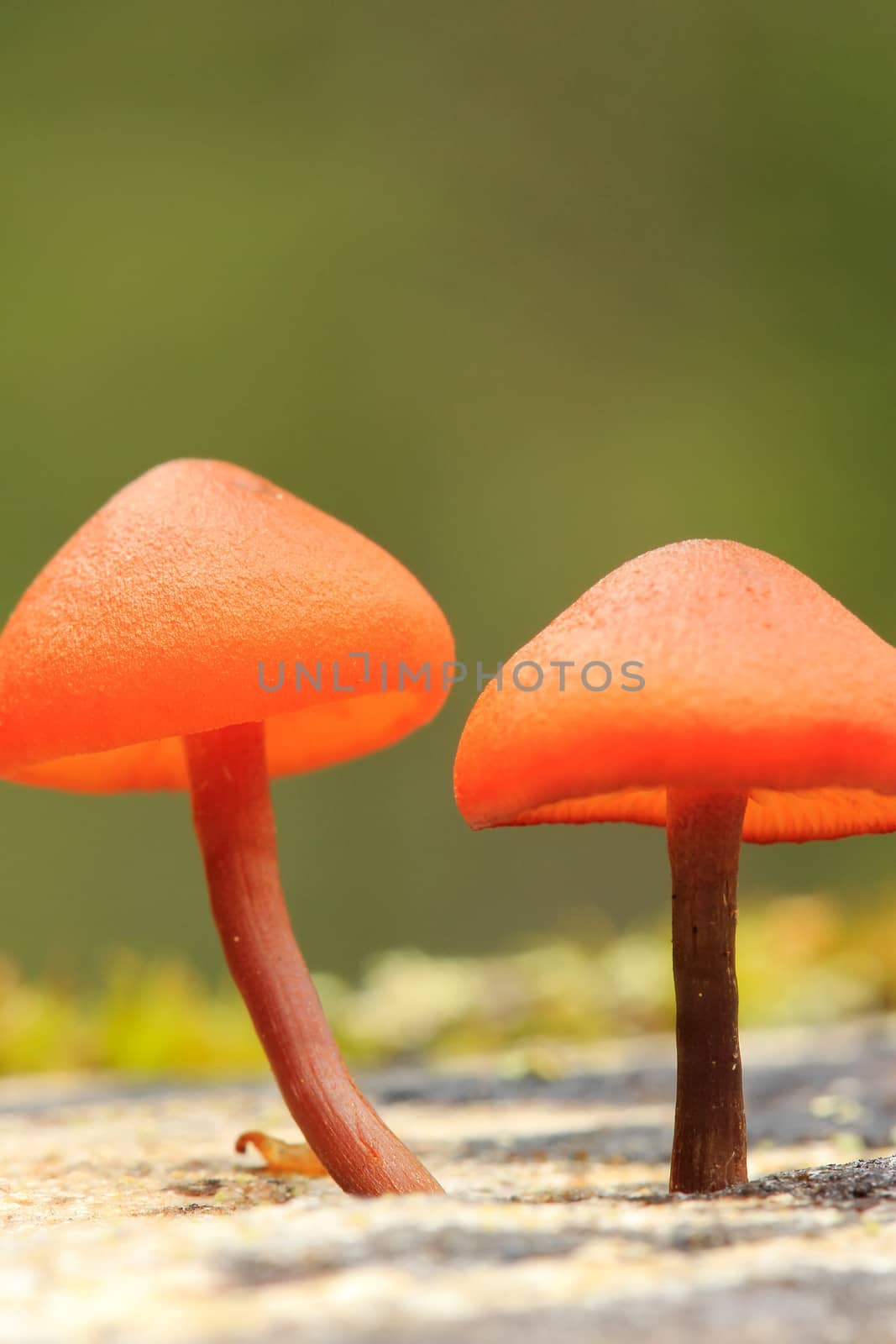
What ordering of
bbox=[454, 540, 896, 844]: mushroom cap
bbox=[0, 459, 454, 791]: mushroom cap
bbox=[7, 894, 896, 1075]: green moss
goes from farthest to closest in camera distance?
bbox=[7, 894, 896, 1075]: green moss < bbox=[0, 459, 454, 791]: mushroom cap < bbox=[454, 540, 896, 844]: mushroom cap

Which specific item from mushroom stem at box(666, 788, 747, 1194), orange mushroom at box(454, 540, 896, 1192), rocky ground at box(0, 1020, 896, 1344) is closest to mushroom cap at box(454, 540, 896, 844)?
orange mushroom at box(454, 540, 896, 1192)

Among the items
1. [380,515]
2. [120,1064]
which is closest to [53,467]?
[380,515]

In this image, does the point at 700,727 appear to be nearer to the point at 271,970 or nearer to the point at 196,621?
the point at 196,621

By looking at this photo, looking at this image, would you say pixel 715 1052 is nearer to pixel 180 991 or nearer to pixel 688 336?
pixel 180 991

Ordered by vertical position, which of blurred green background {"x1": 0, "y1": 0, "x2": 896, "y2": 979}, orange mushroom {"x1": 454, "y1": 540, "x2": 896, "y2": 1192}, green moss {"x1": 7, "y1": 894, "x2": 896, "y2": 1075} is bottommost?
green moss {"x1": 7, "y1": 894, "x2": 896, "y2": 1075}

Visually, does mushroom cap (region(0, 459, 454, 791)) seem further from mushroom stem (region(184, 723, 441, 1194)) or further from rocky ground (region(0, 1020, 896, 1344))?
rocky ground (region(0, 1020, 896, 1344))

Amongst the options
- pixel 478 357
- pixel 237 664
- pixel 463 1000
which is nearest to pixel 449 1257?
pixel 237 664
